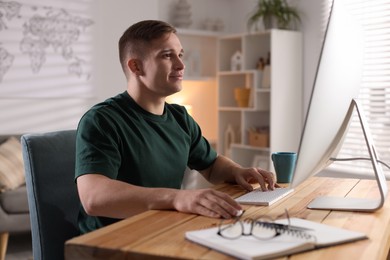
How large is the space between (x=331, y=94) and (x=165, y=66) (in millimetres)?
719

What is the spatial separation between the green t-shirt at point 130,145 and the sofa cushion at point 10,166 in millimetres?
2162

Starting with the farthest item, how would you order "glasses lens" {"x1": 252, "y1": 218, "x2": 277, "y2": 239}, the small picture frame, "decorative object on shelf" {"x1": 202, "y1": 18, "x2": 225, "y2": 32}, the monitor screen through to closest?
"decorative object on shelf" {"x1": 202, "y1": 18, "x2": 225, "y2": 32}, the small picture frame, the monitor screen, "glasses lens" {"x1": 252, "y1": 218, "x2": 277, "y2": 239}

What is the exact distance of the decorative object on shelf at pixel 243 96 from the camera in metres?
5.40

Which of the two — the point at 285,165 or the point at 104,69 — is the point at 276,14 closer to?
the point at 104,69

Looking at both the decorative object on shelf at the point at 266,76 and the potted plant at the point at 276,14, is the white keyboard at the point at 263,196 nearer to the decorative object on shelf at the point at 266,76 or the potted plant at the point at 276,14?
the decorative object on shelf at the point at 266,76

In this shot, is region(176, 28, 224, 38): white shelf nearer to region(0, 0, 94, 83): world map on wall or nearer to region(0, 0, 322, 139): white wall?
region(0, 0, 322, 139): white wall

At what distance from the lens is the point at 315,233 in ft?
4.00

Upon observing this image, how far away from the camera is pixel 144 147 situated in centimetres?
185

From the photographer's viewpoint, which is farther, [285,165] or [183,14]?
[183,14]

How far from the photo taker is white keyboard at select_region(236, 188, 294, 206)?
1.57 meters

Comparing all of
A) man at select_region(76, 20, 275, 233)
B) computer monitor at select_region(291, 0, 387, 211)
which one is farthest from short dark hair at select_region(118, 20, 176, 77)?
computer monitor at select_region(291, 0, 387, 211)

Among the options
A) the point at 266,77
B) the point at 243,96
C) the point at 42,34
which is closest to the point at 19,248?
the point at 42,34

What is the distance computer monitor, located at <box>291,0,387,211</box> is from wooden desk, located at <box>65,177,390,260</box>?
78 mm

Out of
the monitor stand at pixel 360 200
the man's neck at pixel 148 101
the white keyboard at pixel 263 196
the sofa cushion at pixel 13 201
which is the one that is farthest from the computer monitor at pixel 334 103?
the sofa cushion at pixel 13 201
